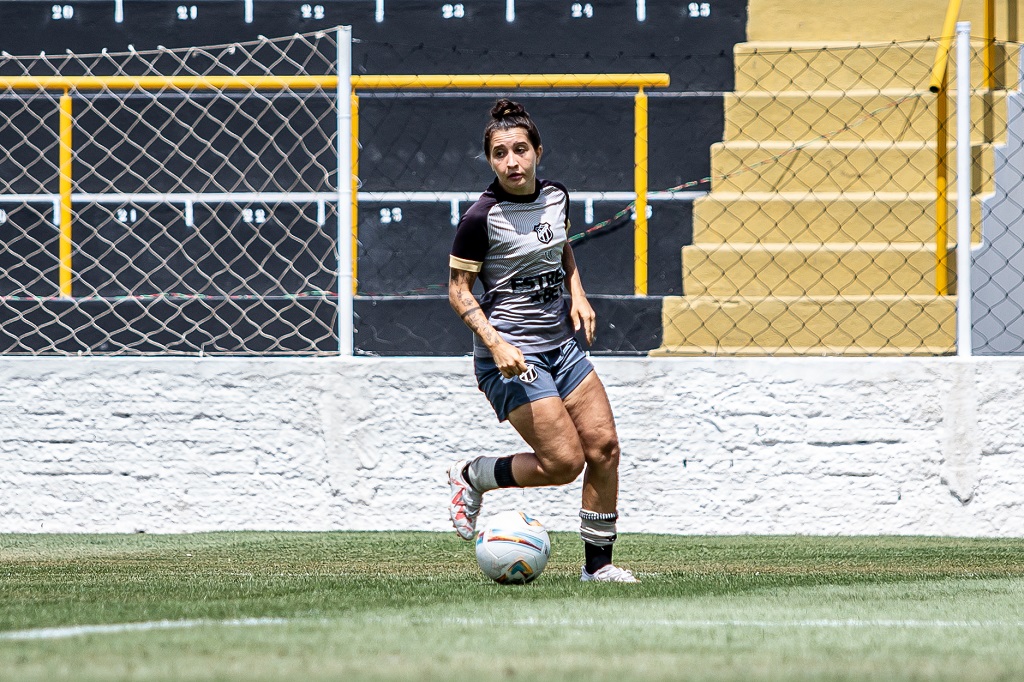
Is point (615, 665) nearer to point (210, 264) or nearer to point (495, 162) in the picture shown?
point (495, 162)

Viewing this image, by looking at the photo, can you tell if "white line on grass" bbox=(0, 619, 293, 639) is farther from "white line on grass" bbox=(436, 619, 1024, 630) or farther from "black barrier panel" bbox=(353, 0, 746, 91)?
"black barrier panel" bbox=(353, 0, 746, 91)

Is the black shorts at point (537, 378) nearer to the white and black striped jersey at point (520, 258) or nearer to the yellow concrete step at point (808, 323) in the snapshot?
the white and black striped jersey at point (520, 258)

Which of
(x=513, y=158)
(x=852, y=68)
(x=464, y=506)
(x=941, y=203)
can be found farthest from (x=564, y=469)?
(x=852, y=68)

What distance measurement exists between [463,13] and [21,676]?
7230 millimetres

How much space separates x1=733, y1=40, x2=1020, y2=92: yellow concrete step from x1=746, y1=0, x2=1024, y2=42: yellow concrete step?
0.58 ft

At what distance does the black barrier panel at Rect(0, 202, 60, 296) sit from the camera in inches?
295

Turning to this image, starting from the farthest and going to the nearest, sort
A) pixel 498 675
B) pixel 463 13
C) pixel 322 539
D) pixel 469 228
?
1. pixel 463 13
2. pixel 322 539
3. pixel 469 228
4. pixel 498 675

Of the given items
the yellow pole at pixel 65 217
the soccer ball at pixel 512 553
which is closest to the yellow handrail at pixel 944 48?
the soccer ball at pixel 512 553

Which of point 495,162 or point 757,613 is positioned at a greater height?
point 495,162

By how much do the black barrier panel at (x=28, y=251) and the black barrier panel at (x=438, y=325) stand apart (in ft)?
5.50

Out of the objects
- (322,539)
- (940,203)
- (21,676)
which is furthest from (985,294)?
(21,676)

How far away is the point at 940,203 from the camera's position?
6770mm

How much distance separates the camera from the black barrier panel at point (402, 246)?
7.95 meters

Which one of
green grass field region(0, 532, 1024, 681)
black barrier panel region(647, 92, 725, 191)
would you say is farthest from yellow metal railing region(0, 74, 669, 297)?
green grass field region(0, 532, 1024, 681)
